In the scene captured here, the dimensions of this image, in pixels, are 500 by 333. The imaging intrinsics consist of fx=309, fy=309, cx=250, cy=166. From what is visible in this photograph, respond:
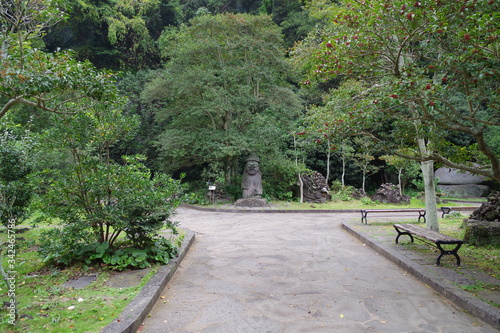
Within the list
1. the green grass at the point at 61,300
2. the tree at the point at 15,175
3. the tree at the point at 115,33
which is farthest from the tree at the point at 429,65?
the tree at the point at 115,33

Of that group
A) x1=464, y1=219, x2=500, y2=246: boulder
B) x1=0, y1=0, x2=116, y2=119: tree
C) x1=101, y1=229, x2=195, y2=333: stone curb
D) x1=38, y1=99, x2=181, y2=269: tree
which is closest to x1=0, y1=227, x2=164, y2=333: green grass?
x1=101, y1=229, x2=195, y2=333: stone curb

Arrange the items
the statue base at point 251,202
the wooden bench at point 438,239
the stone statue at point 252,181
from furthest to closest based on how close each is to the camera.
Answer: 1. the stone statue at point 252,181
2. the statue base at point 251,202
3. the wooden bench at point 438,239

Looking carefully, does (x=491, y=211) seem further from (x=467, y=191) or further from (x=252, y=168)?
(x=467, y=191)

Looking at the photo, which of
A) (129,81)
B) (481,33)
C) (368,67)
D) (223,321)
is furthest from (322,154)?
(223,321)

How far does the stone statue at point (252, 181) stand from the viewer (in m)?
15.1

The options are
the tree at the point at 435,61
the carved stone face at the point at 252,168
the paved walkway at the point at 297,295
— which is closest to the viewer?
the paved walkway at the point at 297,295

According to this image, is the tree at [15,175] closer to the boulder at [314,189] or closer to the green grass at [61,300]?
the green grass at [61,300]

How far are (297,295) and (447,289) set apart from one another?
6.41 feet

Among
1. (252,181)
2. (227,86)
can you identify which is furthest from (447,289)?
(227,86)

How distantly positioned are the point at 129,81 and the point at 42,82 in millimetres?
20050

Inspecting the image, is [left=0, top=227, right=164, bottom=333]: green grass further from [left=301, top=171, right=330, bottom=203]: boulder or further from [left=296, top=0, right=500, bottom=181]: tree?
[left=301, top=171, right=330, bottom=203]: boulder

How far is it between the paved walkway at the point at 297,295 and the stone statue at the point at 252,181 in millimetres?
7991

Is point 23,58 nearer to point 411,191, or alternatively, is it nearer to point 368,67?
point 368,67

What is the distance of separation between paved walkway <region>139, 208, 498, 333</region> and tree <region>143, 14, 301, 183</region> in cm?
828
